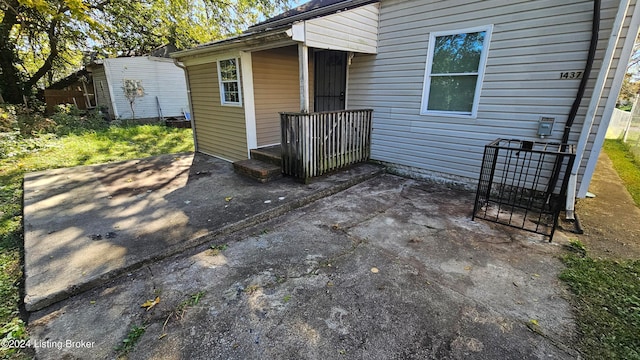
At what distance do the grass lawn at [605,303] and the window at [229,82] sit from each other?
18.7 ft

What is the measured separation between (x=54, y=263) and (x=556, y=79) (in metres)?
6.20

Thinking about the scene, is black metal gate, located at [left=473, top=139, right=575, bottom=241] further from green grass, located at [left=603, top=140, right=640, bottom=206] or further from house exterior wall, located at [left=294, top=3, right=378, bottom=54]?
house exterior wall, located at [left=294, top=3, right=378, bottom=54]

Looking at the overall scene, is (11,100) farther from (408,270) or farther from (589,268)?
(589,268)

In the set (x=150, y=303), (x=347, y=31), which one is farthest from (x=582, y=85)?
(x=150, y=303)

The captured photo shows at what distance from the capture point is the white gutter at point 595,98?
10.4 feet

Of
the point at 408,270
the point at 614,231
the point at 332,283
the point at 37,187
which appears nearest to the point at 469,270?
the point at 408,270

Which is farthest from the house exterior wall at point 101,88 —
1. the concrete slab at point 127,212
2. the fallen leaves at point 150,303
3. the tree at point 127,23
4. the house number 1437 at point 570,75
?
the house number 1437 at point 570,75

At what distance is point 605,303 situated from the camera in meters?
2.23

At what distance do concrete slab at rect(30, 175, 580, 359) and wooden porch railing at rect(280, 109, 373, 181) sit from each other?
1602 millimetres

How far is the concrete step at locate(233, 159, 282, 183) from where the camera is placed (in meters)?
4.93

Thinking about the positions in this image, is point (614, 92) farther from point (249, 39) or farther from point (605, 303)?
point (249, 39)

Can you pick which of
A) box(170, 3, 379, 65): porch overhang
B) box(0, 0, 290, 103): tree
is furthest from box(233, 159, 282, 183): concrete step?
box(0, 0, 290, 103): tree

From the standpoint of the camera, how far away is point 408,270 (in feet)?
8.79

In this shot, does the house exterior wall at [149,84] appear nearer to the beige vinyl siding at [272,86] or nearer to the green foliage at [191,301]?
the beige vinyl siding at [272,86]
